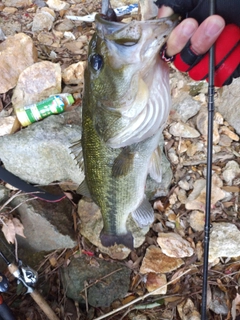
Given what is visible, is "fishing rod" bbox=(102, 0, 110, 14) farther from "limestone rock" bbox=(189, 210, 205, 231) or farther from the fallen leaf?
the fallen leaf

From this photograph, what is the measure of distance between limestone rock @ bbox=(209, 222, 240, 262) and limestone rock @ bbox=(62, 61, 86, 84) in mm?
1984

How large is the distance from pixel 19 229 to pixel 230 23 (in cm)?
242

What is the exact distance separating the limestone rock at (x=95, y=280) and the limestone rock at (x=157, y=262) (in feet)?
0.65

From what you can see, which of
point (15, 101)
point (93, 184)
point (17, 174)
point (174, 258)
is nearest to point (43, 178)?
point (17, 174)

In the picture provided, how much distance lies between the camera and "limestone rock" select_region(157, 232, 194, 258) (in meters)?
2.83

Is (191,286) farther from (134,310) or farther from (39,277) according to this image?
(39,277)

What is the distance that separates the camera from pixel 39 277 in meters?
3.08

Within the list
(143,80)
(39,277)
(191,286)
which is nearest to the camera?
(143,80)

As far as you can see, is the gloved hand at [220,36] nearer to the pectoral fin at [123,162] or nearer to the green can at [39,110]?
the pectoral fin at [123,162]

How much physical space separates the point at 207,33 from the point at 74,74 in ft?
7.02

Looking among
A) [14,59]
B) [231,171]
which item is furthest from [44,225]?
[231,171]

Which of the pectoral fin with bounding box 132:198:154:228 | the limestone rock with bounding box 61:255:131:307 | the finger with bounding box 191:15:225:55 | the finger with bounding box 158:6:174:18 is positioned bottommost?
the limestone rock with bounding box 61:255:131:307

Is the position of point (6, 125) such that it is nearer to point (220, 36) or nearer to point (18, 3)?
point (220, 36)

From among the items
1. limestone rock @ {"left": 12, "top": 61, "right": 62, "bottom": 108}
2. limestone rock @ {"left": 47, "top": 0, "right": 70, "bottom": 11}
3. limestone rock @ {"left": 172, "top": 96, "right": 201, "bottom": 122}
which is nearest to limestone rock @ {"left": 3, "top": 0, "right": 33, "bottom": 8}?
limestone rock @ {"left": 47, "top": 0, "right": 70, "bottom": 11}
